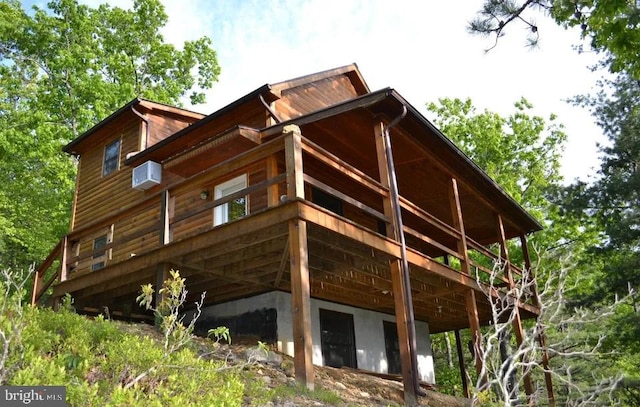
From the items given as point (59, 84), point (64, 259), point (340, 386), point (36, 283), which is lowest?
point (340, 386)

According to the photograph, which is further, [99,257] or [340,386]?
[99,257]

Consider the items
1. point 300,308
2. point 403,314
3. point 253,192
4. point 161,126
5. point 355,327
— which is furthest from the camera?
point 161,126

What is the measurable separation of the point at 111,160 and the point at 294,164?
1038 centimetres

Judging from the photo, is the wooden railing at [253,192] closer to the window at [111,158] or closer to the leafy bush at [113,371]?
the window at [111,158]

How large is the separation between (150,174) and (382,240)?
23.4 feet

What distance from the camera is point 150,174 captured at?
13.0 m

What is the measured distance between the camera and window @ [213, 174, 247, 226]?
37.8 feet

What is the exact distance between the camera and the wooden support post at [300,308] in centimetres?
642

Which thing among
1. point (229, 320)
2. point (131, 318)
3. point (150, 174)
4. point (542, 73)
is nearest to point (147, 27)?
point (150, 174)

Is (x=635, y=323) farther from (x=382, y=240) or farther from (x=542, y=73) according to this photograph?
(x=382, y=240)

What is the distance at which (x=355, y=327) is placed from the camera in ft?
42.0

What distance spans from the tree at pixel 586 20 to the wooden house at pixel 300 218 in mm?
2217

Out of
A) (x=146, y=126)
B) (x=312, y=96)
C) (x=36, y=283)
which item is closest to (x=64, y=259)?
(x=36, y=283)

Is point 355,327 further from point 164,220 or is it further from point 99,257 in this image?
point 99,257
